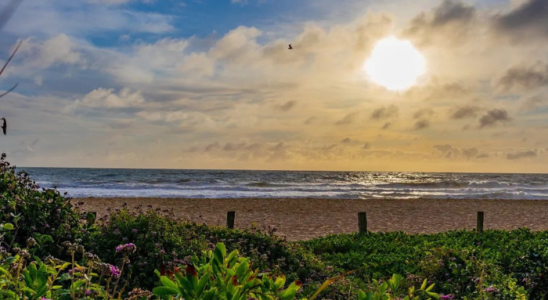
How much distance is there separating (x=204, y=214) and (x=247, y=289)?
1083 inches

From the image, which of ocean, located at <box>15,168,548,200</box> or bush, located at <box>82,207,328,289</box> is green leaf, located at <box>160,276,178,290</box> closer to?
bush, located at <box>82,207,328,289</box>

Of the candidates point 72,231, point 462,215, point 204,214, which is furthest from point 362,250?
point 462,215

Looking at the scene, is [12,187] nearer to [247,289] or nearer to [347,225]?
[247,289]

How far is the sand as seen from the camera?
24.2 meters

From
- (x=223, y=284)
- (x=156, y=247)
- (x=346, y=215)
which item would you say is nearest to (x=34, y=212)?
(x=156, y=247)

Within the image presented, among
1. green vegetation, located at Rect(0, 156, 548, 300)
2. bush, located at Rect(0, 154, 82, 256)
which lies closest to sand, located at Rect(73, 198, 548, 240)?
green vegetation, located at Rect(0, 156, 548, 300)

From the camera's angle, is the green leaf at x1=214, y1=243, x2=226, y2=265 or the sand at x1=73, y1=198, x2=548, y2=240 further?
the sand at x1=73, y1=198, x2=548, y2=240

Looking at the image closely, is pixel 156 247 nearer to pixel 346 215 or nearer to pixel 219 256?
pixel 219 256

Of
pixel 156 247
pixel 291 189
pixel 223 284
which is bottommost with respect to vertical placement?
pixel 291 189

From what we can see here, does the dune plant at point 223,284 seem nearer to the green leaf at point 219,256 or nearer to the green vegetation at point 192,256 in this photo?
the green leaf at point 219,256

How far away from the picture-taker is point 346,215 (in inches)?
1155

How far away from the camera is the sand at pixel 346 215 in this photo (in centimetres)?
2419

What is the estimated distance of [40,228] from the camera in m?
8.19

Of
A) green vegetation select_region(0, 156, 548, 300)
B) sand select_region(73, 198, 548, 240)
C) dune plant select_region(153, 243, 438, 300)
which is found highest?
dune plant select_region(153, 243, 438, 300)
